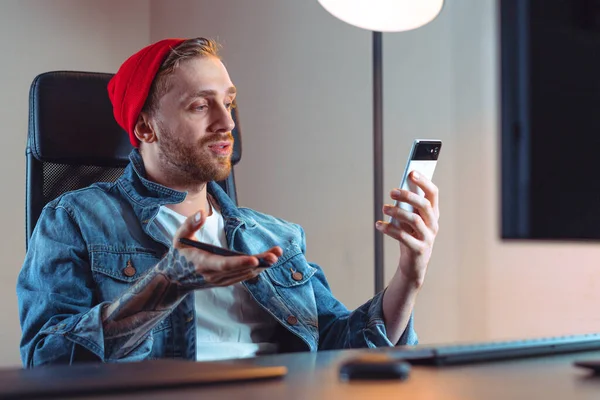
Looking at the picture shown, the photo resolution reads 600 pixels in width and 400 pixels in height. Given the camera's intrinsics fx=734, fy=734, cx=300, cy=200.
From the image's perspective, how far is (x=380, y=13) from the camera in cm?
170

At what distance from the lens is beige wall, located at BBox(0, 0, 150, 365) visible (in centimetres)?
237

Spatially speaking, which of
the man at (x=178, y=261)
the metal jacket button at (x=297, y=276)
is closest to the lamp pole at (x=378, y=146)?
the man at (x=178, y=261)

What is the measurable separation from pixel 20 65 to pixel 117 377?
7.06 ft

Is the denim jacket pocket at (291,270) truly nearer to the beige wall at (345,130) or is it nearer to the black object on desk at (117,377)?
the beige wall at (345,130)

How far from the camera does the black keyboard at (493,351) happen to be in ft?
2.08

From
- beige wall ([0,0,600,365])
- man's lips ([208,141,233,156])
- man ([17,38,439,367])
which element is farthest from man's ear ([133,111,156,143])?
beige wall ([0,0,600,365])

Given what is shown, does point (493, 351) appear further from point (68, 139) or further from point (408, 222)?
point (68, 139)

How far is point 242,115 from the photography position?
2584 mm

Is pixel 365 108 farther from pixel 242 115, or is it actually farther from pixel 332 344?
pixel 332 344

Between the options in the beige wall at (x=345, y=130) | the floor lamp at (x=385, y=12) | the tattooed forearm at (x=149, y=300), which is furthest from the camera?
the beige wall at (x=345, y=130)

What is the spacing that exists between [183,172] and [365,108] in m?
0.98

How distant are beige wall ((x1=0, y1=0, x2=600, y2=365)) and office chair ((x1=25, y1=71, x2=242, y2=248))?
88 cm

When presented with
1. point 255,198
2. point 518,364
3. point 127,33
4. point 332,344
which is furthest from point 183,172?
point 127,33

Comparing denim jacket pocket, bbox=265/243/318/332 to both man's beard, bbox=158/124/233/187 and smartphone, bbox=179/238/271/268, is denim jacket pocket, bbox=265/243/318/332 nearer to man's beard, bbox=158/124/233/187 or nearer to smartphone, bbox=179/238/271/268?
man's beard, bbox=158/124/233/187
